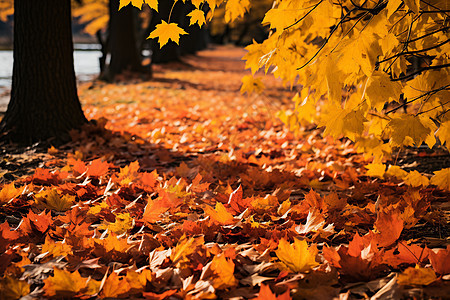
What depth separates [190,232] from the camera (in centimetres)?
224

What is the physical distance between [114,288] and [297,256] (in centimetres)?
81

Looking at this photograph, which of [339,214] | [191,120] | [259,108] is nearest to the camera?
[339,214]

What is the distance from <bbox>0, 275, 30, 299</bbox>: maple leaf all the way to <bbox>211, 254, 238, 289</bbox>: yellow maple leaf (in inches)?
31.1

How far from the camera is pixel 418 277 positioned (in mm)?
1615

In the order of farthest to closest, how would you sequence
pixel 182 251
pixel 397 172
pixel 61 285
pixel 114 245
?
pixel 397 172 → pixel 114 245 → pixel 182 251 → pixel 61 285

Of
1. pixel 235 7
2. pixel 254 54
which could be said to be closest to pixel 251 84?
pixel 254 54

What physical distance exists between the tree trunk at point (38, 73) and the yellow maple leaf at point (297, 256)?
3763 millimetres

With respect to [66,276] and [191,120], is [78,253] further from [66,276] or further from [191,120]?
[191,120]

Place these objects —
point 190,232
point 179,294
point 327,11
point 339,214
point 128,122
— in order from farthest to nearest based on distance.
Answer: point 128,122 < point 339,214 < point 190,232 < point 327,11 < point 179,294

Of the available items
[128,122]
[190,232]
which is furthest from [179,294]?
[128,122]

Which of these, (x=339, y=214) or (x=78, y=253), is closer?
(x=78, y=253)

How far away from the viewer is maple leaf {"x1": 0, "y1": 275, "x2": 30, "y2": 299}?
1.65 meters

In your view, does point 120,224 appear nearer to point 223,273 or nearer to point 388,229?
point 223,273

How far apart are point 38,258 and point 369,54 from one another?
188cm
